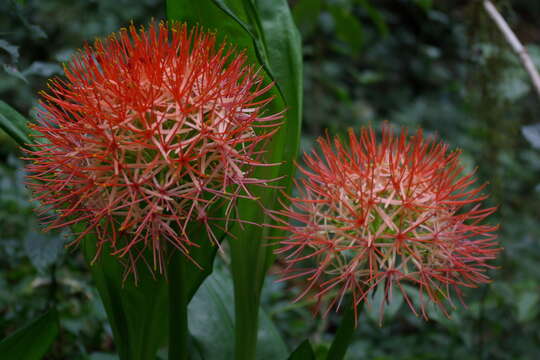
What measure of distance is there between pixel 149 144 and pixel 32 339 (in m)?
0.46

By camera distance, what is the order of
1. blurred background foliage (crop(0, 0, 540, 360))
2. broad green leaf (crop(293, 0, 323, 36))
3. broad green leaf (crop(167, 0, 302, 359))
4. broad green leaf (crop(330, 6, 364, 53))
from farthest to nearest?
1. broad green leaf (crop(330, 6, 364, 53))
2. broad green leaf (crop(293, 0, 323, 36))
3. blurred background foliage (crop(0, 0, 540, 360))
4. broad green leaf (crop(167, 0, 302, 359))

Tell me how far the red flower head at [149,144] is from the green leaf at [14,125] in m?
0.09

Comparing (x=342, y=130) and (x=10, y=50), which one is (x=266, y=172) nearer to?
(x=10, y=50)

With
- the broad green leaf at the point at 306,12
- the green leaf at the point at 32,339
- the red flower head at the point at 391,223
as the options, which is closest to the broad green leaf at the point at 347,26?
the broad green leaf at the point at 306,12

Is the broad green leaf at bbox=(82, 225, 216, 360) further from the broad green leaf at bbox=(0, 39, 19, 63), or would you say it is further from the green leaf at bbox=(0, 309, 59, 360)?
the broad green leaf at bbox=(0, 39, 19, 63)

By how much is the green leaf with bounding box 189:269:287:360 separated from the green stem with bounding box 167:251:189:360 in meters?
0.23

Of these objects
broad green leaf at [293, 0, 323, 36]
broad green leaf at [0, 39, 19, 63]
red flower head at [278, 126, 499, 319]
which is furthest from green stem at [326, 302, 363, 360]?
broad green leaf at [293, 0, 323, 36]

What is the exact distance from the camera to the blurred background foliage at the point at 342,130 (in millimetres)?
1284

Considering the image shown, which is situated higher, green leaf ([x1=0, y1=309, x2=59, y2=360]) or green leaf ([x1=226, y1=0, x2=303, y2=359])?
green leaf ([x1=226, y1=0, x2=303, y2=359])

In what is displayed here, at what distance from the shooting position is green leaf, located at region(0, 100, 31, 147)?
83 centimetres

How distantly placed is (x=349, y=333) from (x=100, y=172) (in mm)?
482

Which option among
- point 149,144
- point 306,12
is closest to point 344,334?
point 149,144

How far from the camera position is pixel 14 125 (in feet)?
2.89

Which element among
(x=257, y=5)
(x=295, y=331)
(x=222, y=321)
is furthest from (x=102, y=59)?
(x=295, y=331)
